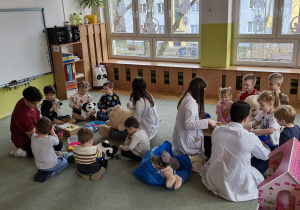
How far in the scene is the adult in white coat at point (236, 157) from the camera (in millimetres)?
2648

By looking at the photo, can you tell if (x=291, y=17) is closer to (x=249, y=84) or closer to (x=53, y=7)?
(x=249, y=84)

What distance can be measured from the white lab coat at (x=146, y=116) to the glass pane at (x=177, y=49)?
3039 mm

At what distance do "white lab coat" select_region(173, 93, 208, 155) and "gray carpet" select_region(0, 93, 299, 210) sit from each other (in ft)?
1.30

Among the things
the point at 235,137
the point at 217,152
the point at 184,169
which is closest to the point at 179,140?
the point at 184,169

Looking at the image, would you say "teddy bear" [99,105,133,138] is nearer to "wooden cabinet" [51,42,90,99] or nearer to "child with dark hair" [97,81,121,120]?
"child with dark hair" [97,81,121,120]

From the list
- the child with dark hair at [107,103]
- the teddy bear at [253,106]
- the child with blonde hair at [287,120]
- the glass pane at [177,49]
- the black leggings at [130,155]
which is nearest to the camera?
the child with blonde hair at [287,120]

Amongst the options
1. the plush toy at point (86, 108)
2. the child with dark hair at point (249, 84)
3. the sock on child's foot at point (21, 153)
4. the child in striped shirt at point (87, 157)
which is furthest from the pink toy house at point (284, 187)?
the plush toy at point (86, 108)

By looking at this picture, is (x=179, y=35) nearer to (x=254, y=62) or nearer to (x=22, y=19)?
(x=254, y=62)

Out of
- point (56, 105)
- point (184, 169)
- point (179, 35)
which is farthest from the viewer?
point (179, 35)

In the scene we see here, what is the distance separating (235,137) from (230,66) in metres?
3.88

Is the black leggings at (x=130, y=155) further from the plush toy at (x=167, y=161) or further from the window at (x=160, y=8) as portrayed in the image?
the window at (x=160, y=8)

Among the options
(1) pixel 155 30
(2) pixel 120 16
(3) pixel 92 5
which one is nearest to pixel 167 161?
(1) pixel 155 30

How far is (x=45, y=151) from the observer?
3.26 m

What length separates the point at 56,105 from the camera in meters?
4.56
